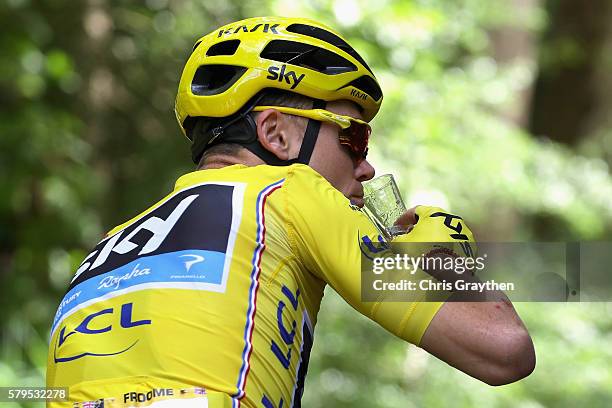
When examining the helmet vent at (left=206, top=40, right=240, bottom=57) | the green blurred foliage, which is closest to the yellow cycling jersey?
the helmet vent at (left=206, top=40, right=240, bottom=57)

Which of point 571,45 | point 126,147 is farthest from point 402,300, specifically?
point 571,45

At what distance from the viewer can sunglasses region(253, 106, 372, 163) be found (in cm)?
270

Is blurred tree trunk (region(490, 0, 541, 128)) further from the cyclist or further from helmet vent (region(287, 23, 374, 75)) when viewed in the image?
the cyclist

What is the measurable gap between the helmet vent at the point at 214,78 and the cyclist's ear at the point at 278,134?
0.16m

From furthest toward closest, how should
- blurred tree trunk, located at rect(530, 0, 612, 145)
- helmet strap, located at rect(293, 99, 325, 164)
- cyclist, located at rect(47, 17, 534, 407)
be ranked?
blurred tree trunk, located at rect(530, 0, 612, 145) < helmet strap, located at rect(293, 99, 325, 164) < cyclist, located at rect(47, 17, 534, 407)

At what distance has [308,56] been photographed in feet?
9.09

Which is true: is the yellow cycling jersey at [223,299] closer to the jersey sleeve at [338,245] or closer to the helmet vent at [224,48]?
the jersey sleeve at [338,245]

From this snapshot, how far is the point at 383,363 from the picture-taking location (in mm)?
8023

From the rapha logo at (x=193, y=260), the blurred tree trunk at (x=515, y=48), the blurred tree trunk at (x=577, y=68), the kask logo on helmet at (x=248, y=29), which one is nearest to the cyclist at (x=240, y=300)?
the rapha logo at (x=193, y=260)

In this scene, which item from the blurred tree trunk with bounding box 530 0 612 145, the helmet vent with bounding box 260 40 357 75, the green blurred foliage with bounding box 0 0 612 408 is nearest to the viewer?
Answer: the helmet vent with bounding box 260 40 357 75

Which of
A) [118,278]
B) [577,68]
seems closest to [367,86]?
[118,278]

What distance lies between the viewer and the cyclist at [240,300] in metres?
2.21

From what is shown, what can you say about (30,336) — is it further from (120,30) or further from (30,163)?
(120,30)

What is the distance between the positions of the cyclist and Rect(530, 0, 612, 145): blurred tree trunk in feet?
47.6
